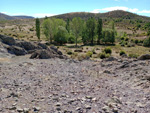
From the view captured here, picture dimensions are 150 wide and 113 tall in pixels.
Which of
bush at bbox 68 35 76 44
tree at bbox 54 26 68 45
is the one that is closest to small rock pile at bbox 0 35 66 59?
tree at bbox 54 26 68 45

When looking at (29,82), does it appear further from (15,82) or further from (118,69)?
(118,69)

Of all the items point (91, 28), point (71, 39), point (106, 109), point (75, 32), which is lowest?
point (106, 109)

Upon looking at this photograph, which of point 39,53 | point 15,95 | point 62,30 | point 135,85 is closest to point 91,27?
point 62,30

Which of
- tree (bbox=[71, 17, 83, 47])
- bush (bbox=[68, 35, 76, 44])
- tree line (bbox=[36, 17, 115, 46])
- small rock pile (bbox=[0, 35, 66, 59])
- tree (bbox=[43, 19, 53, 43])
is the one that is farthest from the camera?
bush (bbox=[68, 35, 76, 44])

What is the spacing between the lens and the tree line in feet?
206

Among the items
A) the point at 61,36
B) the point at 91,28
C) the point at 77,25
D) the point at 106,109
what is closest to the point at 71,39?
the point at 61,36

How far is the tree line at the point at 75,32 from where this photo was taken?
62.8 m

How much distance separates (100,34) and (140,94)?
63.2 meters

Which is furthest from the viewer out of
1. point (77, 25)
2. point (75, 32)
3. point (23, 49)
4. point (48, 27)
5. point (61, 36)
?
point (61, 36)

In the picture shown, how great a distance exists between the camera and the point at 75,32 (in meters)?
62.8

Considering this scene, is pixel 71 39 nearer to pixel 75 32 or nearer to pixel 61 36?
pixel 61 36

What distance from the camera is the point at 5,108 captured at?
7.38 m

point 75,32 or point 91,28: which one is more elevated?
point 91,28

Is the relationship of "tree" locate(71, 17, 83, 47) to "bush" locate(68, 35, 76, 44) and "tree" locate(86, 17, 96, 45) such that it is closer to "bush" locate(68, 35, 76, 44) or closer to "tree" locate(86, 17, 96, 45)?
"bush" locate(68, 35, 76, 44)
